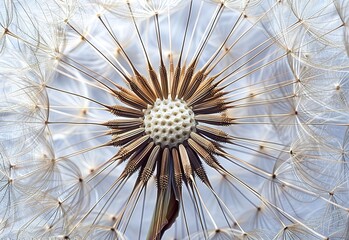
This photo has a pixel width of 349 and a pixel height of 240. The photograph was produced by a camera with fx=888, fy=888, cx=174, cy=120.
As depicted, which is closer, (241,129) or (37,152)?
(37,152)

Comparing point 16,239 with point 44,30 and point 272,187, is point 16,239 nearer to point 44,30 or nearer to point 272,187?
point 44,30

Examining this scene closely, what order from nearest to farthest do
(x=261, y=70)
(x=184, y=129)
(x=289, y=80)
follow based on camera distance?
(x=184, y=129)
(x=289, y=80)
(x=261, y=70)

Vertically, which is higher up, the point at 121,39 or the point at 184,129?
the point at 121,39

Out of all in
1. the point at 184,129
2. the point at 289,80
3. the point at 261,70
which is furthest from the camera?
the point at 261,70

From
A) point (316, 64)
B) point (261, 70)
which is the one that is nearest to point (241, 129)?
point (261, 70)
